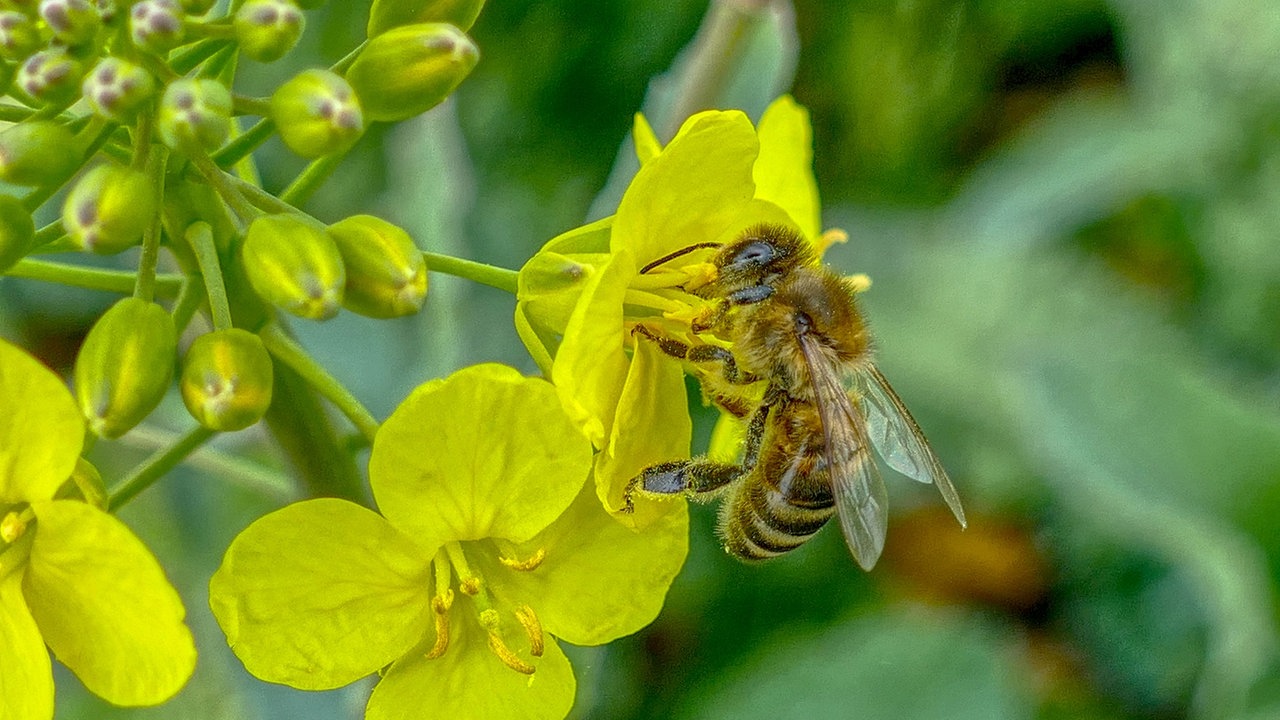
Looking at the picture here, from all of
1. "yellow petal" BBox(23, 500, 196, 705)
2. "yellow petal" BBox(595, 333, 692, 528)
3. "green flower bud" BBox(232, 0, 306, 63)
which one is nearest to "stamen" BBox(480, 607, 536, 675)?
"yellow petal" BBox(595, 333, 692, 528)

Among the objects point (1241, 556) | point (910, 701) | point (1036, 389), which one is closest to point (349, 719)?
point (910, 701)

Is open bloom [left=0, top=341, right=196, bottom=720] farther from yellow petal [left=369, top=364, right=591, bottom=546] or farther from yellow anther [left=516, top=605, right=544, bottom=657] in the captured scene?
yellow anther [left=516, top=605, right=544, bottom=657]

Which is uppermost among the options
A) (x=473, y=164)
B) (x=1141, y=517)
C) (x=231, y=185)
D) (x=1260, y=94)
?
(x=231, y=185)

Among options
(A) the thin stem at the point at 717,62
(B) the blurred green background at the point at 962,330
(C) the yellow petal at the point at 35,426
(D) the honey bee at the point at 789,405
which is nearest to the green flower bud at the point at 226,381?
(C) the yellow petal at the point at 35,426

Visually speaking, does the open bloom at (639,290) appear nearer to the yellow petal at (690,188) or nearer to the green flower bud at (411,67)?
the yellow petal at (690,188)

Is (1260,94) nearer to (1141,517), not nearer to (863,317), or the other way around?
(1141,517)

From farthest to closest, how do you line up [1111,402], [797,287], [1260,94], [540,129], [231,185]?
[540,129] → [1260,94] → [1111,402] → [797,287] → [231,185]

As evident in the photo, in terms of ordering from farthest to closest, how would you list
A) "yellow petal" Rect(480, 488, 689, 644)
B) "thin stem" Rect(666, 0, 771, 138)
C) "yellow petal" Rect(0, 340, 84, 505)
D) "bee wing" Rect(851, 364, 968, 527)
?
"thin stem" Rect(666, 0, 771, 138), "bee wing" Rect(851, 364, 968, 527), "yellow petal" Rect(480, 488, 689, 644), "yellow petal" Rect(0, 340, 84, 505)
